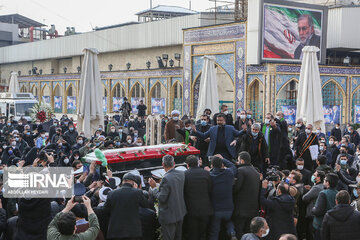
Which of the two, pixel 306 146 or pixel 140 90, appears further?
pixel 140 90

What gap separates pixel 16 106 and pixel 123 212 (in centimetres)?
Answer: 1864

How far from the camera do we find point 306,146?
10.1 meters

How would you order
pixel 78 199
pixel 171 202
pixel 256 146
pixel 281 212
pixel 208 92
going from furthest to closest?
pixel 208 92, pixel 256 146, pixel 281 212, pixel 171 202, pixel 78 199

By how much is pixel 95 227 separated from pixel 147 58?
2912 centimetres

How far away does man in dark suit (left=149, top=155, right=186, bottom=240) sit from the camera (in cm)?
609

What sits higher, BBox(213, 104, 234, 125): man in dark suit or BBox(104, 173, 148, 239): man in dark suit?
BBox(213, 104, 234, 125): man in dark suit

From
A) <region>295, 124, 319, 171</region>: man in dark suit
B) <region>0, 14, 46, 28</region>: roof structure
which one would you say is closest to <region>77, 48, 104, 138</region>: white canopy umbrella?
<region>295, 124, 319, 171</region>: man in dark suit

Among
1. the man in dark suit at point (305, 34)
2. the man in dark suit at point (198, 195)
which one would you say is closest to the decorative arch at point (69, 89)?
the man in dark suit at point (305, 34)

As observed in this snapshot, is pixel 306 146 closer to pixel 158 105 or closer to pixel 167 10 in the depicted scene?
pixel 158 105

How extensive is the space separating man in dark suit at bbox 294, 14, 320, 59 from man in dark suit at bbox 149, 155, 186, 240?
16533 mm

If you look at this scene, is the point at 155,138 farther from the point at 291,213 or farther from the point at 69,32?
the point at 69,32

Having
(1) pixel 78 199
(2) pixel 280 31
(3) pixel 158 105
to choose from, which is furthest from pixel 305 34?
(1) pixel 78 199

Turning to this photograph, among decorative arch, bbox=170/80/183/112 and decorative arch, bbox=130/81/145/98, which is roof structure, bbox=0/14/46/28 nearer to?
decorative arch, bbox=130/81/145/98

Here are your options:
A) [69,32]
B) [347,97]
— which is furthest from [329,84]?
[69,32]
